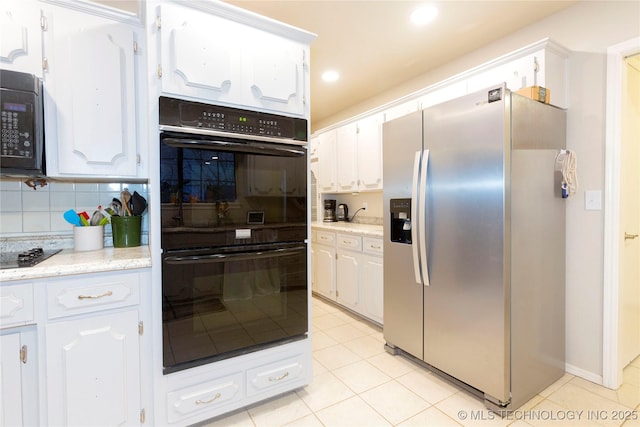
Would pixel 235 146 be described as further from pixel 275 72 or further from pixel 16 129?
Answer: pixel 16 129

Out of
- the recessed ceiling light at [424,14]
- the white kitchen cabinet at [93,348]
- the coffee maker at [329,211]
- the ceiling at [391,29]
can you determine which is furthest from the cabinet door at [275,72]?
the coffee maker at [329,211]

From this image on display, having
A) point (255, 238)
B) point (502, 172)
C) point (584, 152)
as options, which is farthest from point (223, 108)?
point (584, 152)

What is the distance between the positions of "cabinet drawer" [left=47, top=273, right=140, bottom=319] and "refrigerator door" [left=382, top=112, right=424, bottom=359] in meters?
1.68

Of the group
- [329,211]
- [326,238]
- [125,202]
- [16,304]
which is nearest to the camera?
[16,304]

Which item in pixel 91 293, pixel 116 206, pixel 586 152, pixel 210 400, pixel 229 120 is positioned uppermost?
pixel 229 120

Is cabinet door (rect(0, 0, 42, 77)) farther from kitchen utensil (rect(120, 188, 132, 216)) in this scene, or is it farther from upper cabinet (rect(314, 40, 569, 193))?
upper cabinet (rect(314, 40, 569, 193))

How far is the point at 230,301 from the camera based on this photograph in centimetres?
163

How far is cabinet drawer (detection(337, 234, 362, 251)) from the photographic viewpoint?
3020 mm

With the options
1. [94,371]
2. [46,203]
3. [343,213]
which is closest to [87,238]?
[46,203]

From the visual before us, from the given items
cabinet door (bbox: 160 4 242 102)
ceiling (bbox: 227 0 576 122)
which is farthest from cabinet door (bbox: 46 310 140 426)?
ceiling (bbox: 227 0 576 122)

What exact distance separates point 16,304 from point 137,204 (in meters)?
0.82

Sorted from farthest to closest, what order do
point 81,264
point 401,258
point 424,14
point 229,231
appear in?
Answer: point 401,258
point 424,14
point 229,231
point 81,264

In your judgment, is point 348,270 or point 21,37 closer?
point 21,37

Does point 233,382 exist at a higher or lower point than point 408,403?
higher
